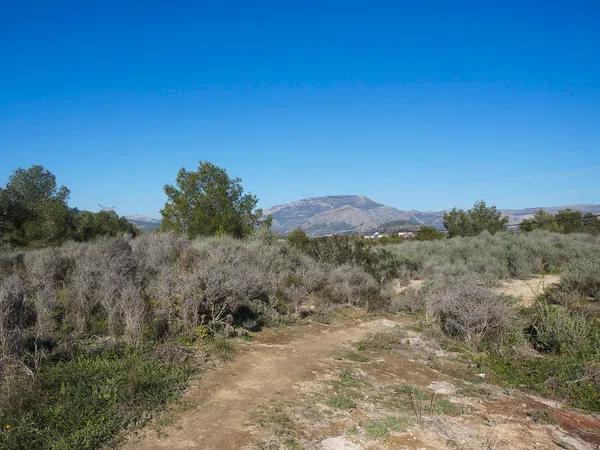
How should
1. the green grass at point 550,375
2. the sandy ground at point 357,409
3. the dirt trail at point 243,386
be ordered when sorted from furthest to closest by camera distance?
the green grass at point 550,375 → the sandy ground at point 357,409 → the dirt trail at point 243,386

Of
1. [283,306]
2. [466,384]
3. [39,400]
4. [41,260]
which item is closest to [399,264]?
[283,306]

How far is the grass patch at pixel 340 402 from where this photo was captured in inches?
231

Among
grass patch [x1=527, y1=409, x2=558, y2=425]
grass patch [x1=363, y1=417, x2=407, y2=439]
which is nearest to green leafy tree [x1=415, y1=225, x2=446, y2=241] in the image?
grass patch [x1=527, y1=409, x2=558, y2=425]

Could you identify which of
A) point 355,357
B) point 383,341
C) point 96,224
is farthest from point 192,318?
point 96,224

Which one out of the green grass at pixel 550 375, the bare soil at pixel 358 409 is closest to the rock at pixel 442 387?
the bare soil at pixel 358 409

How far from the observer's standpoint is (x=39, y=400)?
510cm

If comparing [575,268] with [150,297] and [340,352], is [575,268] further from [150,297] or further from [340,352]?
[150,297]

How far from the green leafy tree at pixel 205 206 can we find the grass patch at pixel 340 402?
18.6 metres

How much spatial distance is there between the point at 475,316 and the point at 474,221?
3490 cm

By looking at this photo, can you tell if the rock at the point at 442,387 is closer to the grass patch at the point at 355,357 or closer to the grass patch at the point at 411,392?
the grass patch at the point at 411,392

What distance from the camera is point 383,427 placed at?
16.9 feet

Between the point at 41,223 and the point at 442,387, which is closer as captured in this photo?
the point at 442,387

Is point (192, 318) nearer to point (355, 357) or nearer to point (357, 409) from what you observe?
point (355, 357)

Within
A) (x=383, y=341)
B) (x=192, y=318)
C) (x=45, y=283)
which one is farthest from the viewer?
(x=45, y=283)
